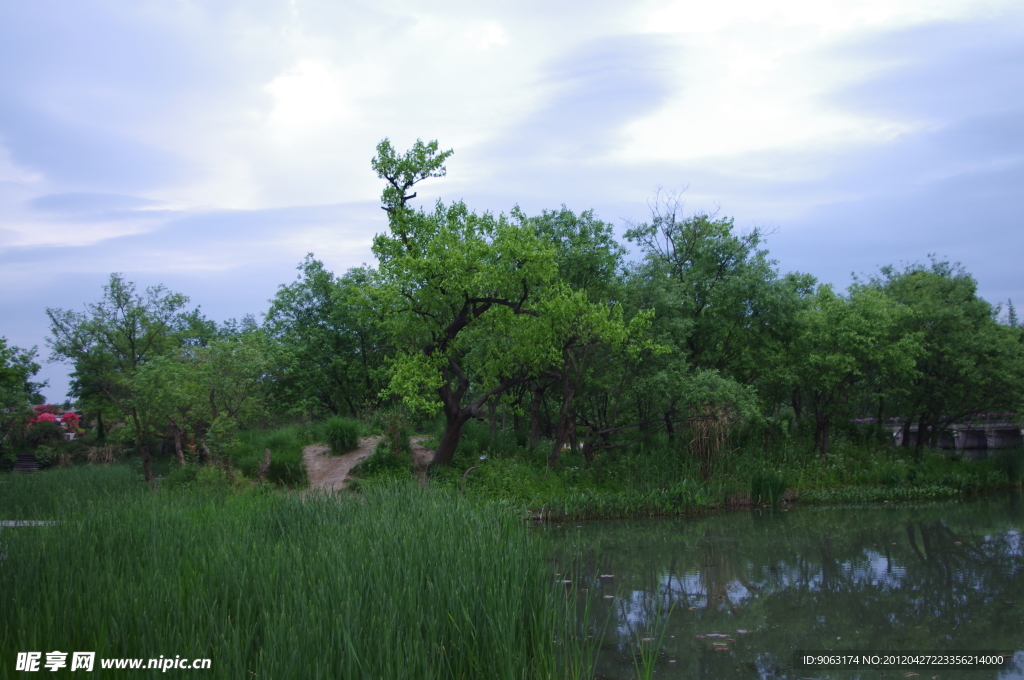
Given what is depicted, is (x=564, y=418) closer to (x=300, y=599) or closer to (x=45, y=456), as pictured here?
(x=300, y=599)

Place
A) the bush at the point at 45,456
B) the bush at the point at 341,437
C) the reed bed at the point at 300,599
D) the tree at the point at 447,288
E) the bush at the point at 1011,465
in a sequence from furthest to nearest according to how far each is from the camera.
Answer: the bush at the point at 45,456, the bush at the point at 1011,465, the bush at the point at 341,437, the tree at the point at 447,288, the reed bed at the point at 300,599

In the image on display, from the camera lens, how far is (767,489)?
17.6 meters

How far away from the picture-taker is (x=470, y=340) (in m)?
19.7

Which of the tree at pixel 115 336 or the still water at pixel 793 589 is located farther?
the tree at pixel 115 336

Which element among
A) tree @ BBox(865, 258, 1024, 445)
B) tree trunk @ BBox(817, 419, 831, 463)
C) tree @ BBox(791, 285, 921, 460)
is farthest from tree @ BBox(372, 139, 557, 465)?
tree @ BBox(865, 258, 1024, 445)

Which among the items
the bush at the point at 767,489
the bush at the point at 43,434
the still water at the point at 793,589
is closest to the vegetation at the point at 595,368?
the bush at the point at 767,489

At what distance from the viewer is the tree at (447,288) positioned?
1558 centimetres

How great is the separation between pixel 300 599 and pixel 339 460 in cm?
1484

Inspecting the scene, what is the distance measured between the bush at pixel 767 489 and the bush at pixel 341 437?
1057 centimetres

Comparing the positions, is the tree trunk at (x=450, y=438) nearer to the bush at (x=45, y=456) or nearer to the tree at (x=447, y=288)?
the tree at (x=447, y=288)

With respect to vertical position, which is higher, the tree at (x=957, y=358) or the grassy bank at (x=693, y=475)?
the tree at (x=957, y=358)

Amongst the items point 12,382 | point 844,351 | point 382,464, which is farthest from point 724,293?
point 12,382

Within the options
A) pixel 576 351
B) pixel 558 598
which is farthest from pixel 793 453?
pixel 558 598

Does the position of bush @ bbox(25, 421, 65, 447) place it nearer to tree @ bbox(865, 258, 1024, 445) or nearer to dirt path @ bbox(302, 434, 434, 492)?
dirt path @ bbox(302, 434, 434, 492)
